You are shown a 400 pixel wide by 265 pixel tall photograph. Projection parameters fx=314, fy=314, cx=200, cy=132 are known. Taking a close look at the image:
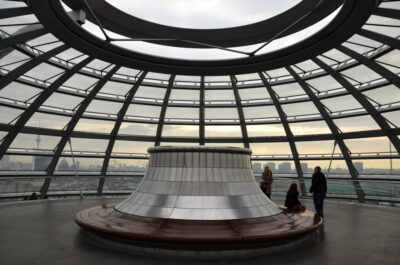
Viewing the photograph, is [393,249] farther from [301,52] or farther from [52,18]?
[52,18]

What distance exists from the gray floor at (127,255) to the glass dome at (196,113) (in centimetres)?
565

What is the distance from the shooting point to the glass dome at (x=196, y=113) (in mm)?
16172

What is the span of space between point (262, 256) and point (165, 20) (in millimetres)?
9713

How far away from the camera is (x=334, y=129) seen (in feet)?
74.2

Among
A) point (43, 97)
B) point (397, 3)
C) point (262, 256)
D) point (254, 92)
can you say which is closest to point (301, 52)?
point (397, 3)

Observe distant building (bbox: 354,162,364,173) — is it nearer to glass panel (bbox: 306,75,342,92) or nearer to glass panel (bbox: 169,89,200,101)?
glass panel (bbox: 306,75,342,92)

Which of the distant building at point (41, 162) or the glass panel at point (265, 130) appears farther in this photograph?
the glass panel at point (265, 130)

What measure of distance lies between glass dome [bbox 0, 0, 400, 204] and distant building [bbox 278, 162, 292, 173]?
0.09 metres

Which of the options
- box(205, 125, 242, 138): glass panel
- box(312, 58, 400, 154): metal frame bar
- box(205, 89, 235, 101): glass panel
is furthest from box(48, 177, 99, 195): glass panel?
box(312, 58, 400, 154): metal frame bar

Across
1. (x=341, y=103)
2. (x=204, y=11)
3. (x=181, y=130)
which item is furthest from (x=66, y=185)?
(x=341, y=103)

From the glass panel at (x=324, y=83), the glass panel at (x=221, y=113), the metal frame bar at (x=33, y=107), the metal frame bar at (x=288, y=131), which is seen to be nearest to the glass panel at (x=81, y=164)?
the metal frame bar at (x=33, y=107)

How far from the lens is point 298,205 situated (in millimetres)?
11734

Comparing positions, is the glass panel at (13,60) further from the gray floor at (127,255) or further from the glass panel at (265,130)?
the glass panel at (265,130)

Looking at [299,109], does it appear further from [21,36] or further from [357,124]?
[21,36]
